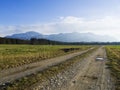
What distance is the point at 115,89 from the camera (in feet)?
37.8

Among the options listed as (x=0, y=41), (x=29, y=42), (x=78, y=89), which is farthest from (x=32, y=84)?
(x=29, y=42)

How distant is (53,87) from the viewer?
37.7ft

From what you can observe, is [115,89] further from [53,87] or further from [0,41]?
[0,41]

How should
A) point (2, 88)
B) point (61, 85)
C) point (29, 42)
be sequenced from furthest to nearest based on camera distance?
point (29, 42), point (61, 85), point (2, 88)

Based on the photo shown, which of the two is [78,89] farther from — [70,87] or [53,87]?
[53,87]

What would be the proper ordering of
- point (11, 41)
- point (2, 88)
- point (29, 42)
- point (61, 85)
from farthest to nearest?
point (29, 42), point (11, 41), point (61, 85), point (2, 88)

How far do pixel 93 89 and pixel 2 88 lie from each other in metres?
4.85

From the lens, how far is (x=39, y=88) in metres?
11.3

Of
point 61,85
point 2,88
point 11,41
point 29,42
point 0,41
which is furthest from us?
point 29,42

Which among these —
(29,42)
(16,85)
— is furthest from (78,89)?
(29,42)

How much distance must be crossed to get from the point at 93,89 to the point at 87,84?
52.0 inches

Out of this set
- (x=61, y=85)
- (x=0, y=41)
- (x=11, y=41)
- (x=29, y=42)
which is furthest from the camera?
(x=29, y=42)

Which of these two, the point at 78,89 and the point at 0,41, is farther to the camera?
the point at 0,41

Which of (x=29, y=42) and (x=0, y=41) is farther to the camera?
(x=29, y=42)
